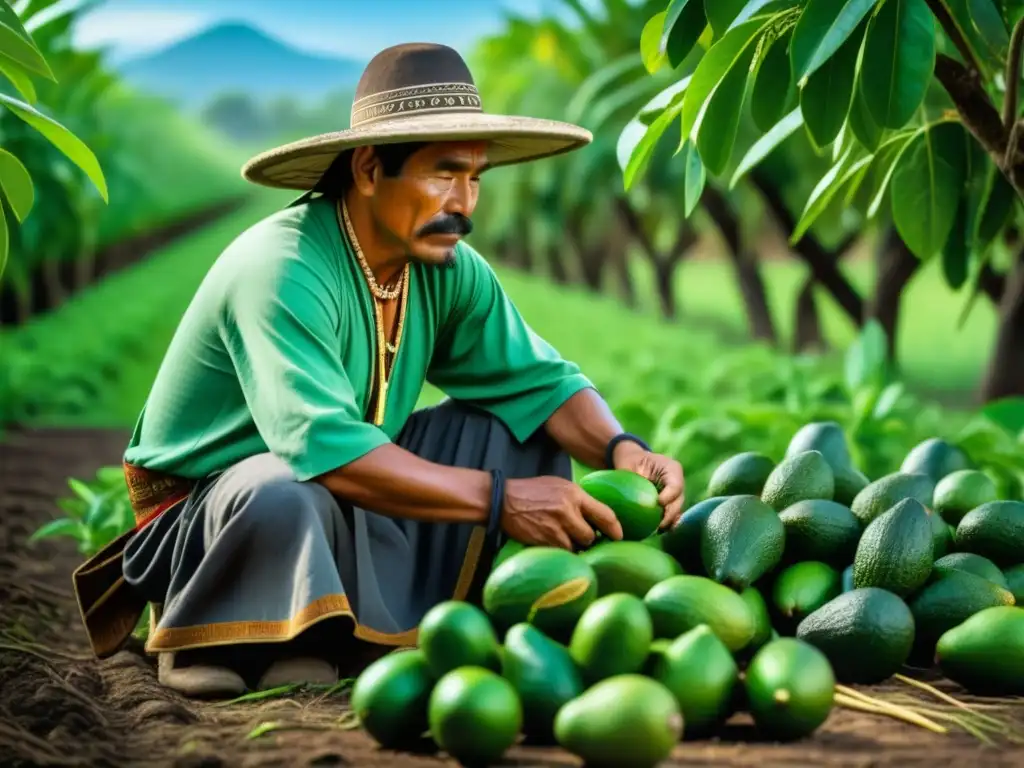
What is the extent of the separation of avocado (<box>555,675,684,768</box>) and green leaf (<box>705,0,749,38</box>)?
4.73ft

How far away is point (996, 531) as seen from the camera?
328 centimetres

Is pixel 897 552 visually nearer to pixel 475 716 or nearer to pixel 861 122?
pixel 861 122

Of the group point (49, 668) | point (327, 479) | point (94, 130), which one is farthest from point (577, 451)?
point (94, 130)

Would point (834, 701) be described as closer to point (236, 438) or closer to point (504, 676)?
point (504, 676)

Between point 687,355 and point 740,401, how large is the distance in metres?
4.53

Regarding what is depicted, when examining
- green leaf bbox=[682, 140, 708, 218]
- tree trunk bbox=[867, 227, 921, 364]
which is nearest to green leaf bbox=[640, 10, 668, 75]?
green leaf bbox=[682, 140, 708, 218]

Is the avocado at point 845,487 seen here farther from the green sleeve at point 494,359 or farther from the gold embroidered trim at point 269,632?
the gold embroidered trim at point 269,632

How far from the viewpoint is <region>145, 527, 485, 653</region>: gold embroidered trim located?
9.72 ft

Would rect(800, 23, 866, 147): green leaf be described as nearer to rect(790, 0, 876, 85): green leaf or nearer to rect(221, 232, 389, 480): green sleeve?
rect(790, 0, 876, 85): green leaf

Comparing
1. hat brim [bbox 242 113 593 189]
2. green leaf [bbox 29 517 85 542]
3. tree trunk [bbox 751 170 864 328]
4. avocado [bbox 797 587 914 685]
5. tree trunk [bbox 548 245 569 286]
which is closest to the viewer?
avocado [bbox 797 587 914 685]

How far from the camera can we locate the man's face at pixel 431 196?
329 centimetres

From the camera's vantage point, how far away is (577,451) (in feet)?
11.9

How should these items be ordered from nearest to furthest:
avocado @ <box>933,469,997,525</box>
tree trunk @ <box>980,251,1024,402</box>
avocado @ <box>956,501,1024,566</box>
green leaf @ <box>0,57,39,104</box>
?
green leaf @ <box>0,57,39,104</box>
avocado @ <box>956,501,1024,566</box>
avocado @ <box>933,469,997,525</box>
tree trunk @ <box>980,251,1024,402</box>

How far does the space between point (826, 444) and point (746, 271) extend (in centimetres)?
998
